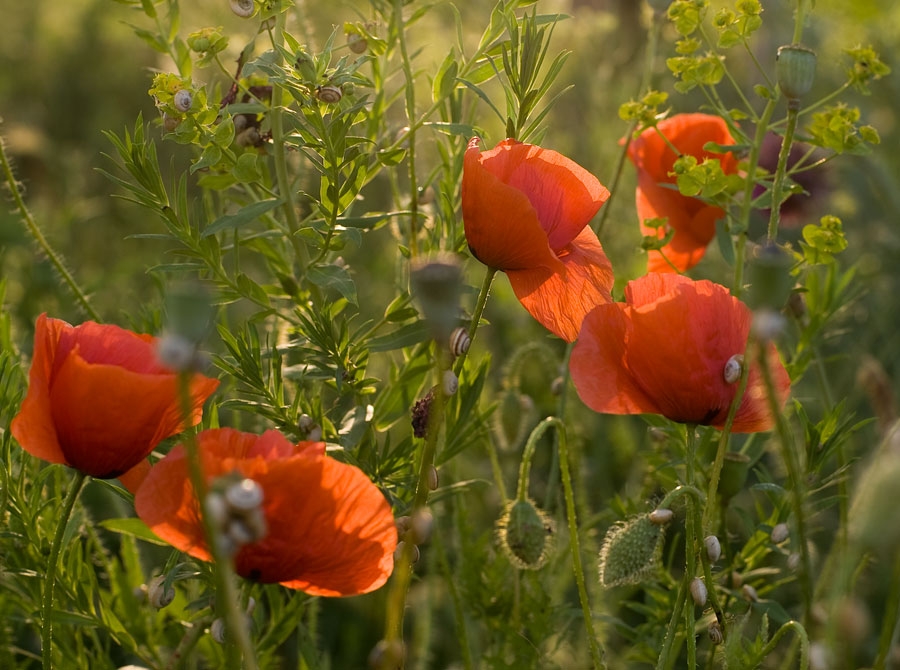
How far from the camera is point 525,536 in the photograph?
1121 millimetres

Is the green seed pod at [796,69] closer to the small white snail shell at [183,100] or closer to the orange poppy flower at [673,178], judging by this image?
the orange poppy flower at [673,178]

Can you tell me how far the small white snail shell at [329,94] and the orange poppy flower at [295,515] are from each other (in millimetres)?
336

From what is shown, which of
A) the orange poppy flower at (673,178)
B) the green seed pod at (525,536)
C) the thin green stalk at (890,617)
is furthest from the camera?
the orange poppy flower at (673,178)

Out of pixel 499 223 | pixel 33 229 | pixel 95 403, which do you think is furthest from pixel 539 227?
pixel 33 229

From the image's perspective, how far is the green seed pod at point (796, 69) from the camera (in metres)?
0.95

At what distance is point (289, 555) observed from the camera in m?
0.79

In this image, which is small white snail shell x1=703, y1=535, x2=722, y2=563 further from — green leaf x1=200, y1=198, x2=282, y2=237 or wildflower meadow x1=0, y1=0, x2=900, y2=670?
green leaf x1=200, y1=198, x2=282, y2=237

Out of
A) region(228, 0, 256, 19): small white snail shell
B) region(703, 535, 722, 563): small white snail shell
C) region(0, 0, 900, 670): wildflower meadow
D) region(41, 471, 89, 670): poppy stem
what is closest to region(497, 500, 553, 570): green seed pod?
region(0, 0, 900, 670): wildflower meadow

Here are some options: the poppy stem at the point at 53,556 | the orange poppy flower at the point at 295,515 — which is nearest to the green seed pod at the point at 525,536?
the orange poppy flower at the point at 295,515

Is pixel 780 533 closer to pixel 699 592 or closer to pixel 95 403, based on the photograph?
Result: pixel 699 592

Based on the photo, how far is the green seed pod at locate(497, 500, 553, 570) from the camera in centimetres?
112

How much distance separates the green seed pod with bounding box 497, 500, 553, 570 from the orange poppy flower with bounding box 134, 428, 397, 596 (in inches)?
12.6

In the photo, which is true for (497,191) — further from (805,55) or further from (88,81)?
(88,81)

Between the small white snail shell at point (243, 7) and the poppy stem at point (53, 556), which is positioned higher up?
the small white snail shell at point (243, 7)
